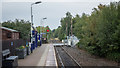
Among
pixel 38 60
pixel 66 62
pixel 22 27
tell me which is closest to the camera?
pixel 38 60

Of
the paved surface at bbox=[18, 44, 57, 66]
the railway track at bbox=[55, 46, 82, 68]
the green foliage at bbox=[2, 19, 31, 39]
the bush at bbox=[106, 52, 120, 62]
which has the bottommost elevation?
the railway track at bbox=[55, 46, 82, 68]

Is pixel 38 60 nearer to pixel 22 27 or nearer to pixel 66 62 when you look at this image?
pixel 66 62

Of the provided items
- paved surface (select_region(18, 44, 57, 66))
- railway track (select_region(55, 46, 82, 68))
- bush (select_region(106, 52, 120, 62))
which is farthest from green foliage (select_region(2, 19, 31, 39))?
bush (select_region(106, 52, 120, 62))

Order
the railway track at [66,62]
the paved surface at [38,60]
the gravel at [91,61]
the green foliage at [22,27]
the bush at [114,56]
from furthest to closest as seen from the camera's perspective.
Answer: the green foliage at [22,27] → the bush at [114,56] → the gravel at [91,61] → the railway track at [66,62] → the paved surface at [38,60]

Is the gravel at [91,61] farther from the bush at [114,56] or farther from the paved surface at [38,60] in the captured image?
the paved surface at [38,60]

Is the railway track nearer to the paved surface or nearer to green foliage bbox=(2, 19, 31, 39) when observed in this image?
the paved surface

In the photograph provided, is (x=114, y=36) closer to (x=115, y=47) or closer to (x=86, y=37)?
(x=115, y=47)

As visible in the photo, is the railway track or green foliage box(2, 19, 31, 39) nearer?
the railway track

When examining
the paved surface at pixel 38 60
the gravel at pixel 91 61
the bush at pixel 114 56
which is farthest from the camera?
the bush at pixel 114 56

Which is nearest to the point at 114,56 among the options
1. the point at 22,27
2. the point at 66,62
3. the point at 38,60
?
the point at 66,62

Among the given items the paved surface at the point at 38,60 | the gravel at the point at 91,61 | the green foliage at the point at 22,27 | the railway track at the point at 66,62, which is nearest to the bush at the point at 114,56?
the gravel at the point at 91,61

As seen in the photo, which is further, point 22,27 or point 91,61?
point 22,27

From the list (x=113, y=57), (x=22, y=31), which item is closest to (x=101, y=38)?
(x=113, y=57)

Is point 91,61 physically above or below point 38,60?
below
